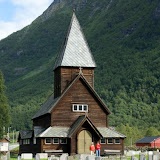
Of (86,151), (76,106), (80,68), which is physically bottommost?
(86,151)

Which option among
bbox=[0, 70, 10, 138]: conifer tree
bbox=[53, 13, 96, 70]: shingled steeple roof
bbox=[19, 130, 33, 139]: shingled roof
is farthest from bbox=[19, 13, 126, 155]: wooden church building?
bbox=[0, 70, 10, 138]: conifer tree

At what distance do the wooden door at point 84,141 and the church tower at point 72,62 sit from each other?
7.07 m

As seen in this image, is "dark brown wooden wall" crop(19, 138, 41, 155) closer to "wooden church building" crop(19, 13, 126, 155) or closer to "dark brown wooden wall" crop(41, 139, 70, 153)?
"wooden church building" crop(19, 13, 126, 155)

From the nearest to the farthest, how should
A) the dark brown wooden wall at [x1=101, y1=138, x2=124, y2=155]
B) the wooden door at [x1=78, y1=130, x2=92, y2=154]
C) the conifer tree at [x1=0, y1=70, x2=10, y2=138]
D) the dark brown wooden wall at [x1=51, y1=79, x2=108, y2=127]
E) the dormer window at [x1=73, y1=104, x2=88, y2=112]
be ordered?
the wooden door at [x1=78, y1=130, x2=92, y2=154]
the dark brown wooden wall at [x1=51, y1=79, x2=108, y2=127]
the dark brown wooden wall at [x1=101, y1=138, x2=124, y2=155]
the dormer window at [x1=73, y1=104, x2=88, y2=112]
the conifer tree at [x1=0, y1=70, x2=10, y2=138]

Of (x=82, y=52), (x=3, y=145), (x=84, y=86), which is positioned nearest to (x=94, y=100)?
(x=84, y=86)

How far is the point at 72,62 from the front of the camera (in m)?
64.6

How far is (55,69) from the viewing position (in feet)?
220

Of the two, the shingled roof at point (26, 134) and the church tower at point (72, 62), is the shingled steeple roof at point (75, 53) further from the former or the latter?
the shingled roof at point (26, 134)

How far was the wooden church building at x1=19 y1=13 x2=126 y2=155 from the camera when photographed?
197ft

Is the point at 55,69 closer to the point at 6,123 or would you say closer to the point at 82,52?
the point at 82,52

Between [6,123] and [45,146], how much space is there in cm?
2791

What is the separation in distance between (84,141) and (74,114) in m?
4.37

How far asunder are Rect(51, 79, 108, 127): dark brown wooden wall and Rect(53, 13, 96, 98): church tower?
5.74 feet

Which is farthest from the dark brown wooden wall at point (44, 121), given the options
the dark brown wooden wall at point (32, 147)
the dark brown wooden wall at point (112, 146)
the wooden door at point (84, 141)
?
the dark brown wooden wall at point (112, 146)
